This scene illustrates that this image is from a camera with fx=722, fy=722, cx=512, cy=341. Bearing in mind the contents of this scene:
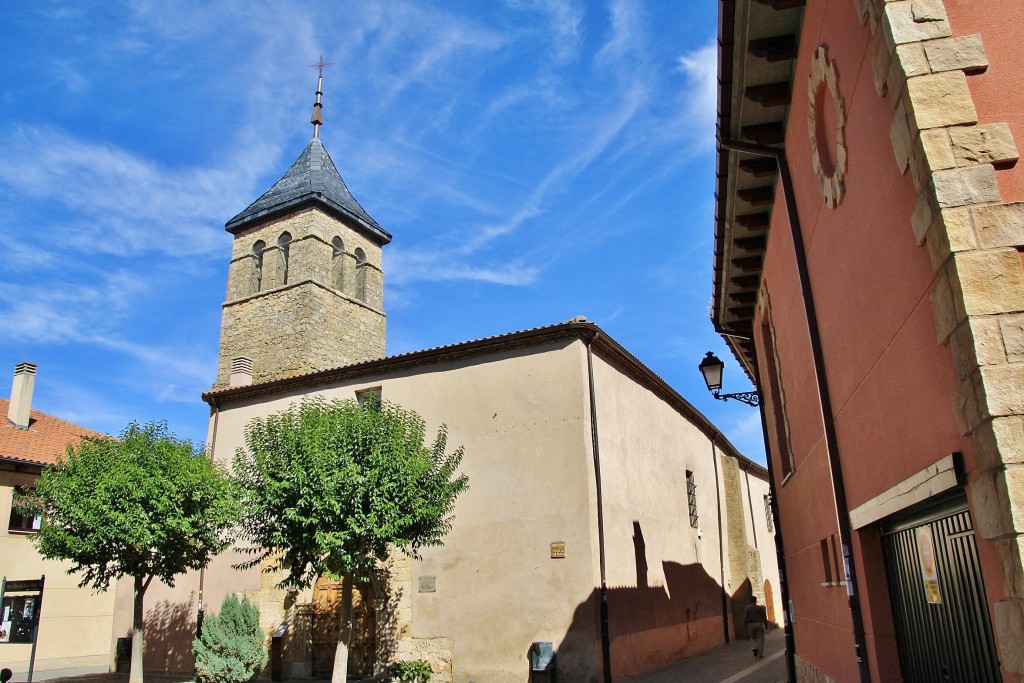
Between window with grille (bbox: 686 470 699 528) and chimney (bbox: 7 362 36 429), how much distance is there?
65.5 feet

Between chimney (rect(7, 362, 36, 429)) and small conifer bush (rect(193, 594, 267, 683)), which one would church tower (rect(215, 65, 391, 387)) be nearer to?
chimney (rect(7, 362, 36, 429))

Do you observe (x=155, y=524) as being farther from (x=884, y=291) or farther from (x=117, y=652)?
(x=884, y=291)

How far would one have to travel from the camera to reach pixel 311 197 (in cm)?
2862

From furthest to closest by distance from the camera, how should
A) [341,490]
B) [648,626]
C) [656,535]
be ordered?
[656,535] → [648,626] → [341,490]

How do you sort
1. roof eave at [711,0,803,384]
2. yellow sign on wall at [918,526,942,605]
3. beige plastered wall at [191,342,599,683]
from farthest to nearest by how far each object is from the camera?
1. beige plastered wall at [191,342,599,683]
2. roof eave at [711,0,803,384]
3. yellow sign on wall at [918,526,942,605]

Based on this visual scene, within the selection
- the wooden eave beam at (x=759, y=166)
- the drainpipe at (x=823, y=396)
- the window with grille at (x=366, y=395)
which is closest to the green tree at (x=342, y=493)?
the window with grille at (x=366, y=395)

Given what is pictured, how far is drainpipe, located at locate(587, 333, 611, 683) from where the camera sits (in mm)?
12256

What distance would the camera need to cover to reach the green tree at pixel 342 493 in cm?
1178

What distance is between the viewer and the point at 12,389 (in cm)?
2264

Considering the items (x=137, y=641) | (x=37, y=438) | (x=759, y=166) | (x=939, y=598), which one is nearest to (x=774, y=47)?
(x=759, y=166)

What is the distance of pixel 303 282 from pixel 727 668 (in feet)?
63.5

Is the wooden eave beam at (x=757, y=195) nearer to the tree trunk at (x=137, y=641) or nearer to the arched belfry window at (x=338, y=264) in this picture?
the tree trunk at (x=137, y=641)

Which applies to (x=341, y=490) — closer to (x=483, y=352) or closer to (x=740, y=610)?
(x=483, y=352)

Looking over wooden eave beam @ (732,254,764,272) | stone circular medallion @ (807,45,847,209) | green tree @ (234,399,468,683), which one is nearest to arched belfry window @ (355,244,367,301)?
green tree @ (234,399,468,683)
